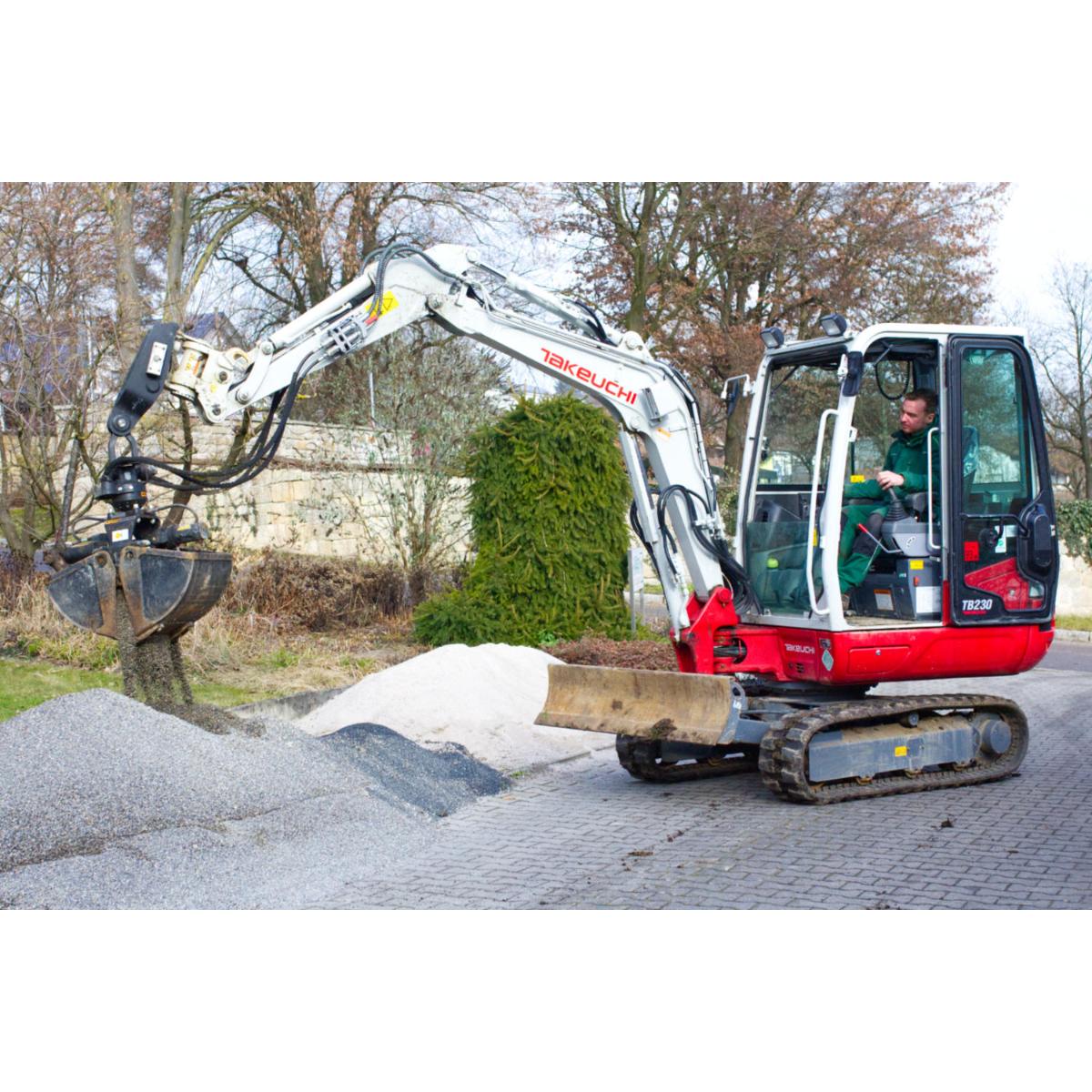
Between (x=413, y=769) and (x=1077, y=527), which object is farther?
(x=1077, y=527)

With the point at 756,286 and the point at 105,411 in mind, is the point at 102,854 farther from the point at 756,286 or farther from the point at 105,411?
the point at 756,286

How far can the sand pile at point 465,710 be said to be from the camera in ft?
30.3

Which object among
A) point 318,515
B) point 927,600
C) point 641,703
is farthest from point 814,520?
point 318,515

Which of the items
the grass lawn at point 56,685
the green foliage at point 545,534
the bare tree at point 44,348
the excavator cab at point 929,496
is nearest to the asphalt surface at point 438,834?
the excavator cab at point 929,496

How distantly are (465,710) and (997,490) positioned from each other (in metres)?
4.40

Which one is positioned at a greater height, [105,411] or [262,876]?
[105,411]

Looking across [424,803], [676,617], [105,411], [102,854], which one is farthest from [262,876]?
[105,411]

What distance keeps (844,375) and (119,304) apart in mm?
10181

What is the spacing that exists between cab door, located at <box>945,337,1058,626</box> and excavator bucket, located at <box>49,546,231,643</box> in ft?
15.3

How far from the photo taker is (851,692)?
8.18m

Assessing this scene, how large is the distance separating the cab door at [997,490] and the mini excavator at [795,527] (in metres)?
0.01

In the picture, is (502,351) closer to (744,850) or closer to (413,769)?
(413,769)

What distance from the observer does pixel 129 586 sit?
6.54m

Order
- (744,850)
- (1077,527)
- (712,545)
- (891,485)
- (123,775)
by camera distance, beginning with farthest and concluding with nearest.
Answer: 1. (1077,527)
2. (712,545)
3. (891,485)
4. (123,775)
5. (744,850)
